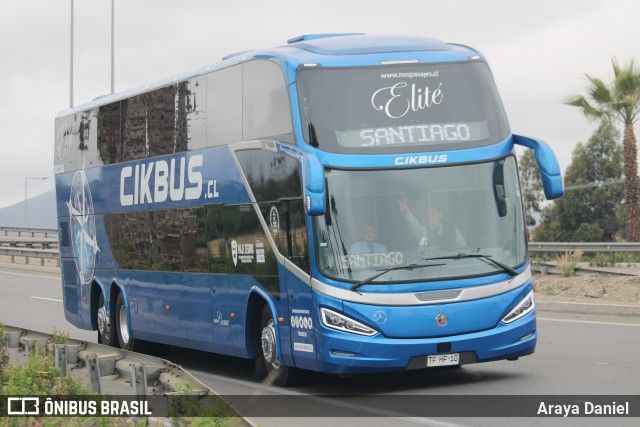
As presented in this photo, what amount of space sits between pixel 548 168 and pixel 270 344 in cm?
369

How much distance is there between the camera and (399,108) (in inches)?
516

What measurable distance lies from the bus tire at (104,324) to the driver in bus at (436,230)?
314 inches

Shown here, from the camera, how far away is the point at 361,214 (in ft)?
41.6

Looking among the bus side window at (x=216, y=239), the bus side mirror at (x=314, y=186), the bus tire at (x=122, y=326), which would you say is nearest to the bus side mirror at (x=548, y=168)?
the bus side mirror at (x=314, y=186)

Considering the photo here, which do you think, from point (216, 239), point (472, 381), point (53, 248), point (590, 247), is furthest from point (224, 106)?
point (53, 248)

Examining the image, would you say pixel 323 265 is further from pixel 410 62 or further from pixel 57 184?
pixel 57 184

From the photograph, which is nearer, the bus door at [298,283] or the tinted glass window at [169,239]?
the bus door at [298,283]

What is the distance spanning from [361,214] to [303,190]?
0.69 m

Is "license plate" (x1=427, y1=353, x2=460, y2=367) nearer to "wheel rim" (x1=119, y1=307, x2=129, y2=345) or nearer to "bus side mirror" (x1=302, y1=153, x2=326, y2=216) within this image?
"bus side mirror" (x1=302, y1=153, x2=326, y2=216)

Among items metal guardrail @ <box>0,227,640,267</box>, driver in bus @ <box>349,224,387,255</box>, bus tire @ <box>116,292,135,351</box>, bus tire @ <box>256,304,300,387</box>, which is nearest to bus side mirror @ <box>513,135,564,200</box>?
driver in bus @ <box>349,224,387,255</box>

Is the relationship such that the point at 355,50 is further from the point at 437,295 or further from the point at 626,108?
the point at 626,108

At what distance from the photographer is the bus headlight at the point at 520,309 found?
1284 cm

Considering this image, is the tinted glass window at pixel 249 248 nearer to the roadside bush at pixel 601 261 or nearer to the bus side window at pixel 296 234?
the bus side window at pixel 296 234

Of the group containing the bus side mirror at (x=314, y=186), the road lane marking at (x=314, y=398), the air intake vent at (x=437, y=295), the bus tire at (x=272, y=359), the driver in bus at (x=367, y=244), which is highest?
the bus side mirror at (x=314, y=186)
